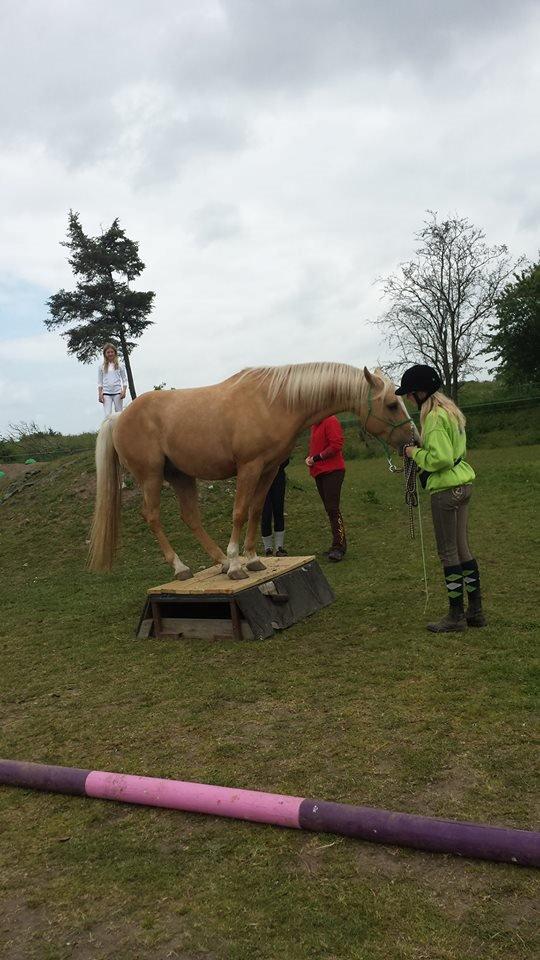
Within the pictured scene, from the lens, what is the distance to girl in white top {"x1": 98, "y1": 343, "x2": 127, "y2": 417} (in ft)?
32.9

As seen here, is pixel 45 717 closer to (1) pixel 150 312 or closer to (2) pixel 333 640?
(2) pixel 333 640

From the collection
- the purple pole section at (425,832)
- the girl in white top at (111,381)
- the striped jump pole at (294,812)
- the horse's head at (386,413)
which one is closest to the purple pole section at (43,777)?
the striped jump pole at (294,812)

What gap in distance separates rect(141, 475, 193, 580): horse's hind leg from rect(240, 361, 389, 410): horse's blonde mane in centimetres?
146

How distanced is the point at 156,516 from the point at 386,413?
2.43 meters

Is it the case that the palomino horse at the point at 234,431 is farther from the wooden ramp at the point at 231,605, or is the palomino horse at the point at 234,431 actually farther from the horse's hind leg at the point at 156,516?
the wooden ramp at the point at 231,605

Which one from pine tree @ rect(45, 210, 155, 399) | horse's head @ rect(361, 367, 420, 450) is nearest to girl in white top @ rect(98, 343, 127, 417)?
horse's head @ rect(361, 367, 420, 450)

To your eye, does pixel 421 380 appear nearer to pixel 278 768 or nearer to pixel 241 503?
pixel 241 503

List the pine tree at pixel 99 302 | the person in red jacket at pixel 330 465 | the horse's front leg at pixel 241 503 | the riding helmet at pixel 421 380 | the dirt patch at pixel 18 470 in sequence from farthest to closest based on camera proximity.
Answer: the pine tree at pixel 99 302, the dirt patch at pixel 18 470, the person in red jacket at pixel 330 465, the horse's front leg at pixel 241 503, the riding helmet at pixel 421 380

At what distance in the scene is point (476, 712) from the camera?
11.8 feet

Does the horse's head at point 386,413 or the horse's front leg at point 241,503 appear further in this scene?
the horse's front leg at point 241,503

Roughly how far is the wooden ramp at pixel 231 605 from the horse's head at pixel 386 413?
4.86 ft

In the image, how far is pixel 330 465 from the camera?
8.83 m

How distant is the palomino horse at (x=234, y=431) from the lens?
18.8 ft

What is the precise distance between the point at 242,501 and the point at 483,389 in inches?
1292
